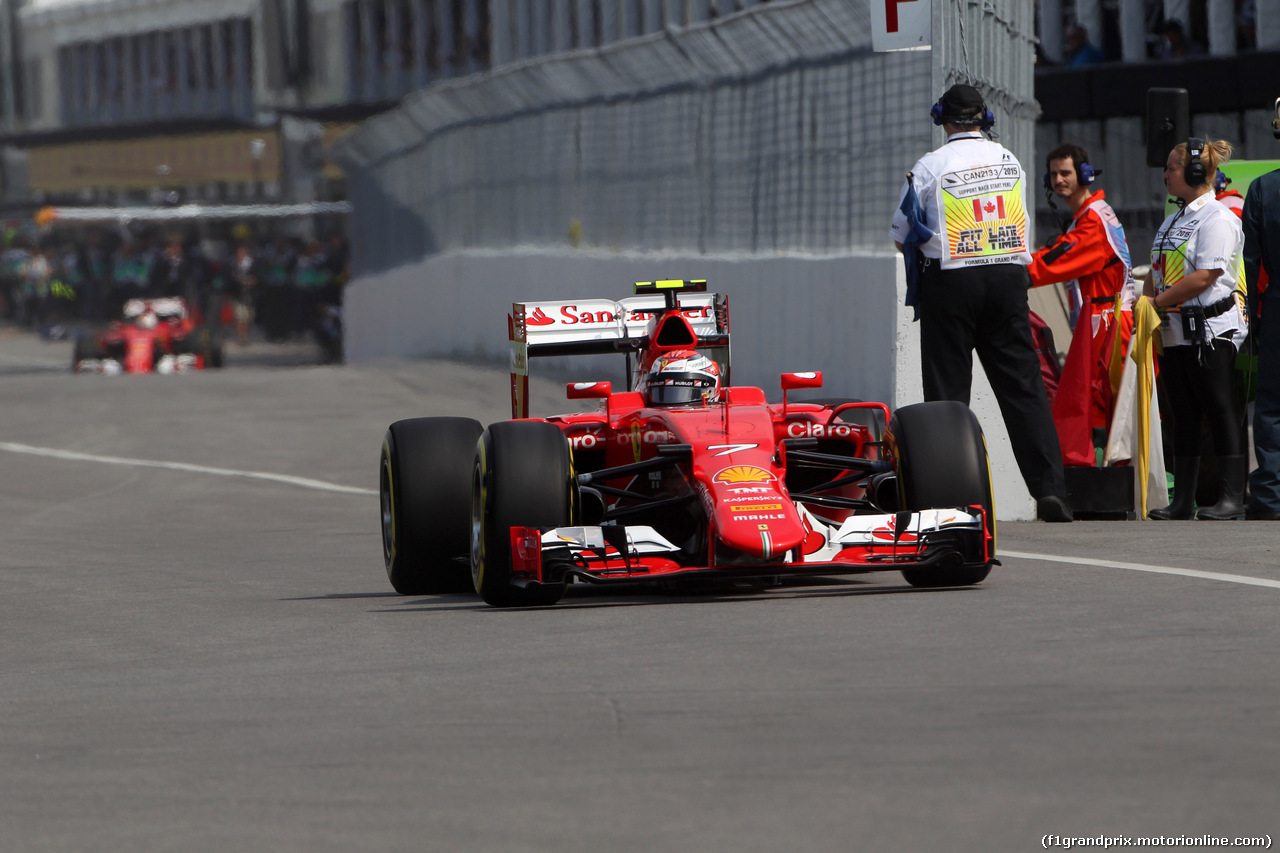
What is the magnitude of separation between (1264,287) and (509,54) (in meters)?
24.2

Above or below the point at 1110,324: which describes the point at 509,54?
above

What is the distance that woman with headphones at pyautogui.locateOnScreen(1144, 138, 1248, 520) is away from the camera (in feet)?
31.1

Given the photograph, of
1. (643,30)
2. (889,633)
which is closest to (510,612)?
(889,633)

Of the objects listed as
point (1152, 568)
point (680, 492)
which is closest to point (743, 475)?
point (680, 492)

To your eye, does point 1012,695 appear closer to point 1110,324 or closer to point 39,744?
point 39,744

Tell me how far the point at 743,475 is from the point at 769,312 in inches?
283

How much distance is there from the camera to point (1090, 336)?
991 cm

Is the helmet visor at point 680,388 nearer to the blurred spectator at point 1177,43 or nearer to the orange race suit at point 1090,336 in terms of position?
the orange race suit at point 1090,336

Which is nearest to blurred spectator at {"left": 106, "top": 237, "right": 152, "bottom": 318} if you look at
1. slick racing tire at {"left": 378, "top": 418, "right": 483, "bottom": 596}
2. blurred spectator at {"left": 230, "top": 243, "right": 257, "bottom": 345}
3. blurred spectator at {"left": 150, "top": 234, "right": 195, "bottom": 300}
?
blurred spectator at {"left": 150, "top": 234, "right": 195, "bottom": 300}

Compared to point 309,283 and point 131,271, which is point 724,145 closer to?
point 309,283

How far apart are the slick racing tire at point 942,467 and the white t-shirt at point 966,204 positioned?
195 centimetres

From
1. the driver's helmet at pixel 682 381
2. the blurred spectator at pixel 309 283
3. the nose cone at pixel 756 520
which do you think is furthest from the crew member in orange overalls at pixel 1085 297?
the blurred spectator at pixel 309 283

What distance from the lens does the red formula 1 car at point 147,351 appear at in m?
30.6

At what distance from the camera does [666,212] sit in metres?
17.1
